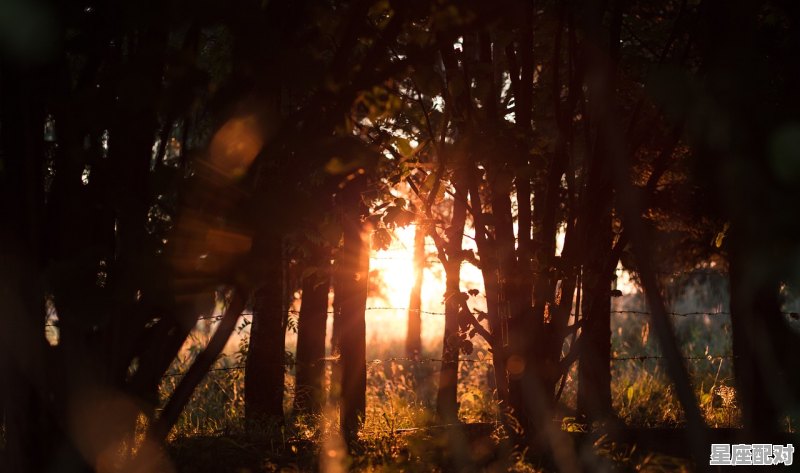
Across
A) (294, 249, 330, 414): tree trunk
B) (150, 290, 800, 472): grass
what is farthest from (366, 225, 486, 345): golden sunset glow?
(150, 290, 800, 472): grass

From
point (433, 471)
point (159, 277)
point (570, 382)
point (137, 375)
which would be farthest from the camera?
point (570, 382)

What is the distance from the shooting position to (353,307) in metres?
7.37

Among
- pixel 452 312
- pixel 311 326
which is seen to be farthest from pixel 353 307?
pixel 311 326

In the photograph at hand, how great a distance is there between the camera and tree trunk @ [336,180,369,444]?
6547 mm

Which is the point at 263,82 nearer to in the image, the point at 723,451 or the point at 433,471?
the point at 433,471

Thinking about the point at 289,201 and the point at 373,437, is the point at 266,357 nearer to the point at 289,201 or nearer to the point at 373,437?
the point at 373,437

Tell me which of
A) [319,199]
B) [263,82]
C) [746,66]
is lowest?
[319,199]

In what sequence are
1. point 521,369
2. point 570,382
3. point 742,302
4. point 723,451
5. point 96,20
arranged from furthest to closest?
point 570,382
point 521,369
point 723,451
point 742,302
point 96,20

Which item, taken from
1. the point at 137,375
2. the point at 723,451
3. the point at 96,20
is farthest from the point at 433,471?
the point at 96,20

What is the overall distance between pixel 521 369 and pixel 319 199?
2.68 metres

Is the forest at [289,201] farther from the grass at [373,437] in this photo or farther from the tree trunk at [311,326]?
the tree trunk at [311,326]

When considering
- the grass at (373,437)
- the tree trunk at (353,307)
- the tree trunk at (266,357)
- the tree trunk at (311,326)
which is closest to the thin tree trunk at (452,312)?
the grass at (373,437)

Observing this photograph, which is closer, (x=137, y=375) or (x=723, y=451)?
(x=137, y=375)

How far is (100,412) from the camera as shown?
3.47 m
